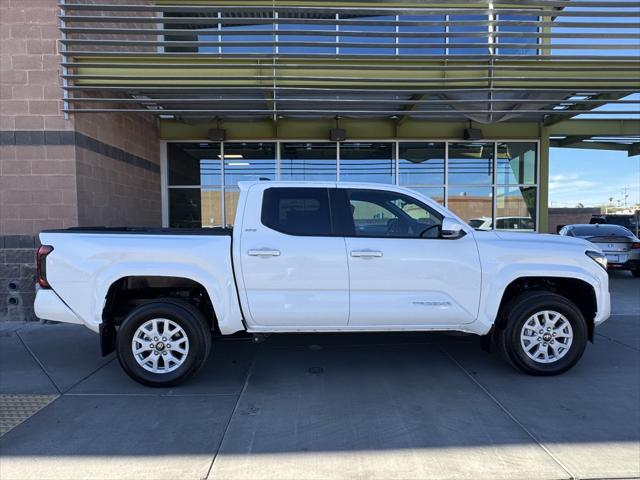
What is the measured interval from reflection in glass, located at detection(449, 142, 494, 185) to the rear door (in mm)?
8070

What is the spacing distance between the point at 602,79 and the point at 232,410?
8.48m

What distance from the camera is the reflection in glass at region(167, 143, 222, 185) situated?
1141 cm

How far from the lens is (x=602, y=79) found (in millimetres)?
8156

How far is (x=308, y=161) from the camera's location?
37.7 ft

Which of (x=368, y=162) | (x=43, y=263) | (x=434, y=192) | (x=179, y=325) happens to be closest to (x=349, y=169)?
(x=368, y=162)

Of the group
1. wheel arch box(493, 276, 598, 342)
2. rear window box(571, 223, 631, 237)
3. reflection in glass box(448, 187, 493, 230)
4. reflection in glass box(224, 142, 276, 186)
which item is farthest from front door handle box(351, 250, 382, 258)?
rear window box(571, 223, 631, 237)

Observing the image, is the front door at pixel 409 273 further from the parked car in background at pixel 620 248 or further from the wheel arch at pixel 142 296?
the parked car in background at pixel 620 248

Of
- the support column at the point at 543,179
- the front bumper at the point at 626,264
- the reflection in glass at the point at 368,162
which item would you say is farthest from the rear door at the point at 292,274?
the front bumper at the point at 626,264

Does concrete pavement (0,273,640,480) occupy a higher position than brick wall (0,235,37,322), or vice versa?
brick wall (0,235,37,322)

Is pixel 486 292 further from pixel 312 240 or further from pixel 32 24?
pixel 32 24

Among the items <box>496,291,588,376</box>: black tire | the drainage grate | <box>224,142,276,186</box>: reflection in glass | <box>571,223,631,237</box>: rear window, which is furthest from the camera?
<box>571,223,631,237</box>: rear window

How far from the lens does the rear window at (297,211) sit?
4504mm

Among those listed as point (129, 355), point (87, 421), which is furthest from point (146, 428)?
point (129, 355)

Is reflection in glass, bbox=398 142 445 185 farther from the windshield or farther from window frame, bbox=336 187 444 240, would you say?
window frame, bbox=336 187 444 240
